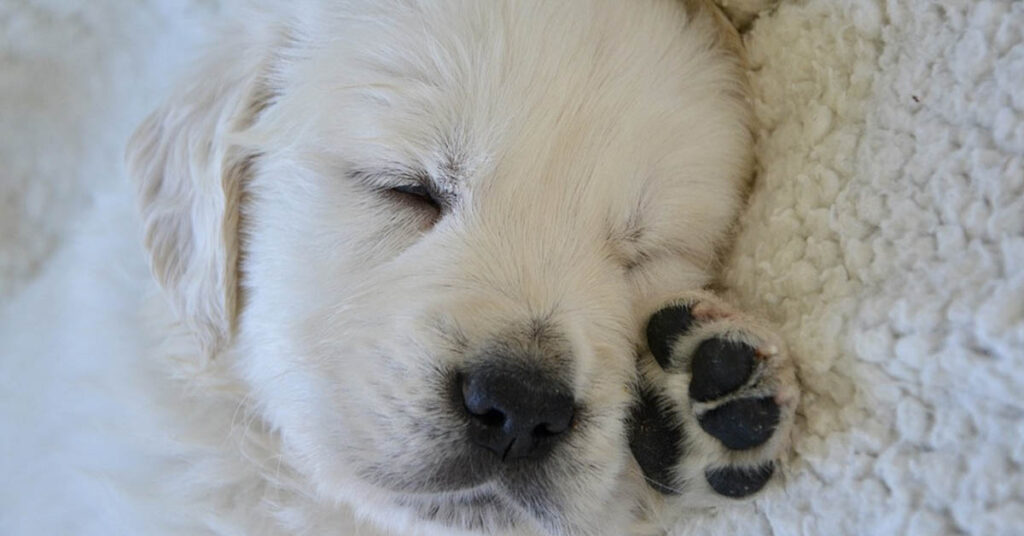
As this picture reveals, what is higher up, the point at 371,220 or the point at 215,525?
the point at 371,220

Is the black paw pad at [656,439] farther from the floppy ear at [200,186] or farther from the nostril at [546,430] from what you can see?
the floppy ear at [200,186]

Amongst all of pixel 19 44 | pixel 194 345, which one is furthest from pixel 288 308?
pixel 19 44

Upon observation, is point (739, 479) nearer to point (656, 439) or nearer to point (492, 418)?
point (656, 439)

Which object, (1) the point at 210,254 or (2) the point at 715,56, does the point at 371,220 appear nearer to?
(1) the point at 210,254

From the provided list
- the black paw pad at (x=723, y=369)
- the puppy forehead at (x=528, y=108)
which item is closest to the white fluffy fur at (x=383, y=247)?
the puppy forehead at (x=528, y=108)

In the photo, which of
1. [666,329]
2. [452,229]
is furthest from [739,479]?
[452,229]

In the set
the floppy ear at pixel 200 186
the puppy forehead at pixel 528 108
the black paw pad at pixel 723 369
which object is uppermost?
the puppy forehead at pixel 528 108

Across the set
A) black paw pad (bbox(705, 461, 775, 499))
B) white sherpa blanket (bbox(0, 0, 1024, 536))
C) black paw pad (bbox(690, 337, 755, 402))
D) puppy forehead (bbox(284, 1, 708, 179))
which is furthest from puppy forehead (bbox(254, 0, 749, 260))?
black paw pad (bbox(705, 461, 775, 499))

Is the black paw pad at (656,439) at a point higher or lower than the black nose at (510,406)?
lower

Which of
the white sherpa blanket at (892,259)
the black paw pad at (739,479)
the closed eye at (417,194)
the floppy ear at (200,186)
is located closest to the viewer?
the white sherpa blanket at (892,259)
